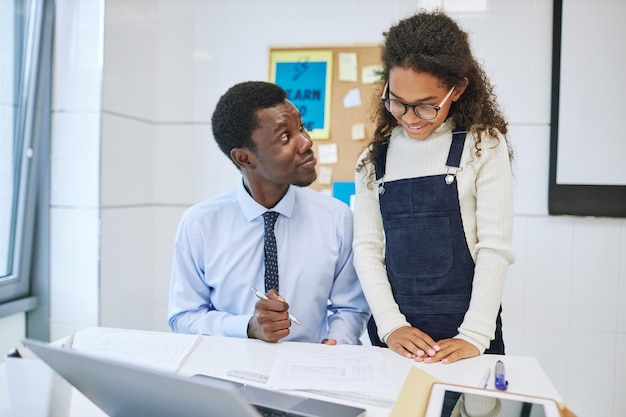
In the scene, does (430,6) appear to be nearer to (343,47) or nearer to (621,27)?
A: (343,47)

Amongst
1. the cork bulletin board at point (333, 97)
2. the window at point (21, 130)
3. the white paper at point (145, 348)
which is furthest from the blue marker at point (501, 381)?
the window at point (21, 130)

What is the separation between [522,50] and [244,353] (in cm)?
192

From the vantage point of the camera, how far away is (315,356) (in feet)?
4.01

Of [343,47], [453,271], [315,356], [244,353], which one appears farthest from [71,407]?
[343,47]

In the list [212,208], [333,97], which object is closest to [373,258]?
[212,208]

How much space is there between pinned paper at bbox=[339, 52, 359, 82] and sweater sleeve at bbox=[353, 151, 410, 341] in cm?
113

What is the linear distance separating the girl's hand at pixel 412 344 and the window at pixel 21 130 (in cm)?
169

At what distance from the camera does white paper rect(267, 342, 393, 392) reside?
1.06m

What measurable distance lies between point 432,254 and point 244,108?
26.7 inches

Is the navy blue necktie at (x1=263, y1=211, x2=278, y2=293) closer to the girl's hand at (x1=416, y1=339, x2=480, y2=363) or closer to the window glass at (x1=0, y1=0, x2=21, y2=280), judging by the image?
the girl's hand at (x1=416, y1=339, x2=480, y2=363)

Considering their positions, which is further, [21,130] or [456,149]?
[21,130]

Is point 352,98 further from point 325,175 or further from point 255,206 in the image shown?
point 255,206

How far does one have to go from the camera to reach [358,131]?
2688mm

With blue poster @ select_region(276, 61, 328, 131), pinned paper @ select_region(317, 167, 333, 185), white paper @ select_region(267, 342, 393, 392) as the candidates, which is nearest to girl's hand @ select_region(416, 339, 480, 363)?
white paper @ select_region(267, 342, 393, 392)
